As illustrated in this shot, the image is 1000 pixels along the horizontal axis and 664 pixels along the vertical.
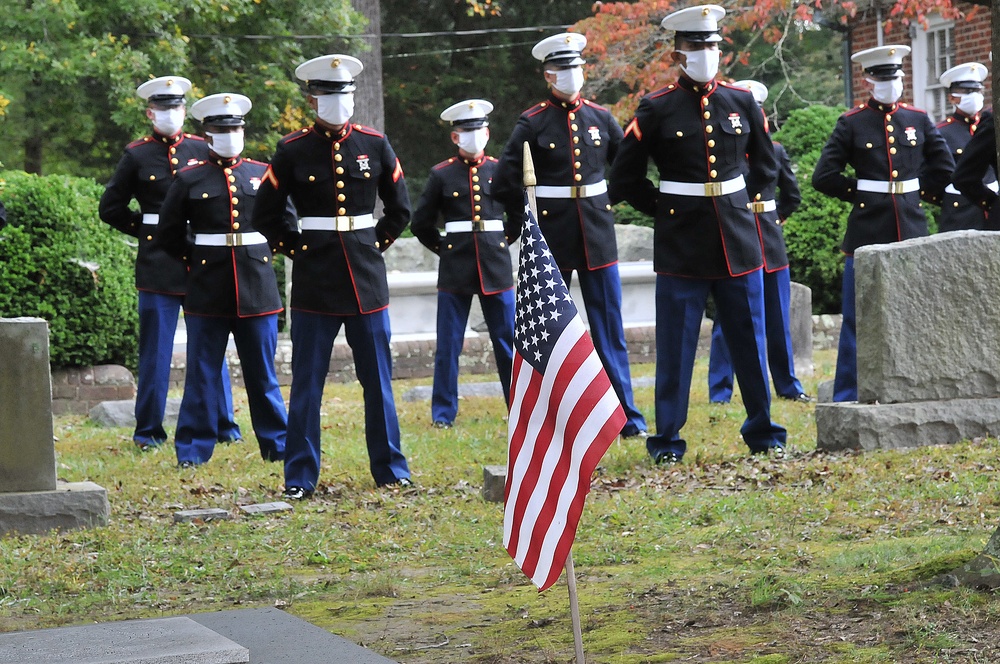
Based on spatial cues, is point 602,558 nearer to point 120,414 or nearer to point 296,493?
point 296,493

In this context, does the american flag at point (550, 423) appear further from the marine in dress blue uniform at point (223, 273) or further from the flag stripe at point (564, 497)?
the marine in dress blue uniform at point (223, 273)

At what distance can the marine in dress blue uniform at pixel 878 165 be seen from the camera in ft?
33.8

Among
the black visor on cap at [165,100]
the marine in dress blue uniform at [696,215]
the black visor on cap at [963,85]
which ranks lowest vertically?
the marine in dress blue uniform at [696,215]

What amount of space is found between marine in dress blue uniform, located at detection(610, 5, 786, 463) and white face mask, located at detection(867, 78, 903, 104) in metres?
2.13

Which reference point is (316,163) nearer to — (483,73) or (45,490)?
(45,490)

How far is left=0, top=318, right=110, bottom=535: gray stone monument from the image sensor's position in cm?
707

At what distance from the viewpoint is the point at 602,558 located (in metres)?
6.15

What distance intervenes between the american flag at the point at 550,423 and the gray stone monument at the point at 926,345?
4.29 meters

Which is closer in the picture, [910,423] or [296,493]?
[296,493]

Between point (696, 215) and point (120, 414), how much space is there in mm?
6004

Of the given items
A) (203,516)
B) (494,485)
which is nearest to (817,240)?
(494,485)

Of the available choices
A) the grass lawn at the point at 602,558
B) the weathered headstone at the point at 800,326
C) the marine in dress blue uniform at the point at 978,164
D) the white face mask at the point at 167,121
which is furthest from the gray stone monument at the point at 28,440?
the weathered headstone at the point at 800,326

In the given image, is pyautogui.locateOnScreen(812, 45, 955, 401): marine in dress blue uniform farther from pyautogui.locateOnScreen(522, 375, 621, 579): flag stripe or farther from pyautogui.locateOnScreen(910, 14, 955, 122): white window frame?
pyautogui.locateOnScreen(910, 14, 955, 122): white window frame

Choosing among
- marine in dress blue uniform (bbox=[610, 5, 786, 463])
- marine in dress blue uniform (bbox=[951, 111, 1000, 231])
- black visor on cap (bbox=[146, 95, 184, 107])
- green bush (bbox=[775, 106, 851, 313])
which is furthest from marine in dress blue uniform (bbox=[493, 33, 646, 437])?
green bush (bbox=[775, 106, 851, 313])
